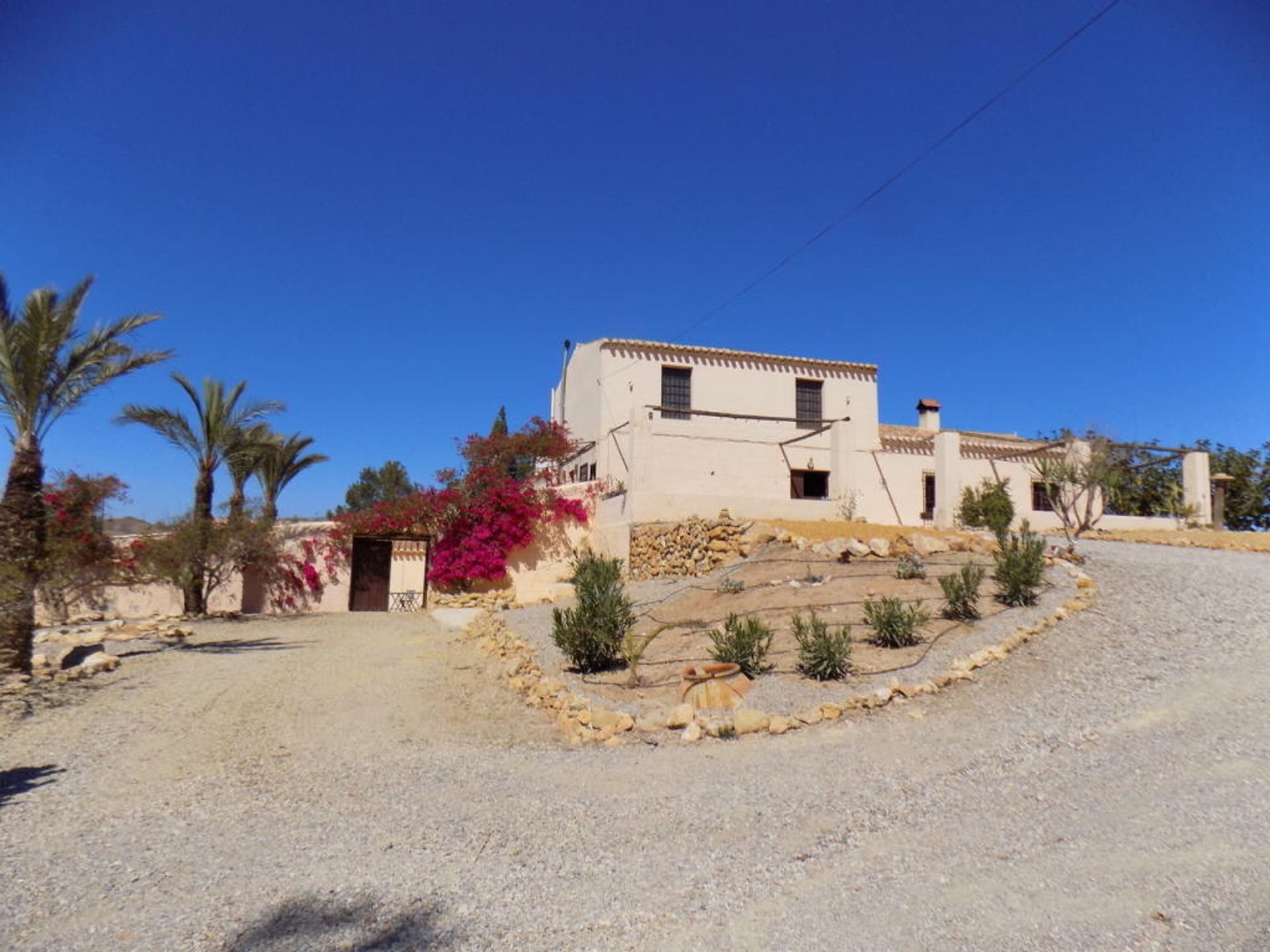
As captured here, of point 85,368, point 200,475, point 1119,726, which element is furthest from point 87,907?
point 200,475

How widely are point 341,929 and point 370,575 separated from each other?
57.0ft

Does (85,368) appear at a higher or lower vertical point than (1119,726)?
higher

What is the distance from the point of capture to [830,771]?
5.23 meters

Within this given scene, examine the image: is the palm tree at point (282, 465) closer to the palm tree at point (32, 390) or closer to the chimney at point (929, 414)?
the palm tree at point (32, 390)

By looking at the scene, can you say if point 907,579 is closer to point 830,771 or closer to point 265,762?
point 830,771

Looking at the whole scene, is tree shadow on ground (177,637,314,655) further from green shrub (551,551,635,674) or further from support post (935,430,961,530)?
support post (935,430,961,530)

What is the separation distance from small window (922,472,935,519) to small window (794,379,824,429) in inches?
145

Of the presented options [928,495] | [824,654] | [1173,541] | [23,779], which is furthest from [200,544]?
[1173,541]

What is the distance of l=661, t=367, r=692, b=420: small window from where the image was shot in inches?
867

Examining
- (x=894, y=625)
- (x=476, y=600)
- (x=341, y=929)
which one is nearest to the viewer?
(x=341, y=929)

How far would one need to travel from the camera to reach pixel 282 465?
864 inches

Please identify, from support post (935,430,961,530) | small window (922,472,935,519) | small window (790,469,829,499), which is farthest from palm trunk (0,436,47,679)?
small window (922,472,935,519)

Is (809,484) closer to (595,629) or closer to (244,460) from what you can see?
(595,629)

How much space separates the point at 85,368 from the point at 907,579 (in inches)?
501
